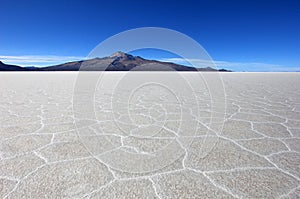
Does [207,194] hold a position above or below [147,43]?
below

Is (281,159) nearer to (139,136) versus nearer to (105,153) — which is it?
(139,136)

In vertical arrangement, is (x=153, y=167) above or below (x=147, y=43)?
below

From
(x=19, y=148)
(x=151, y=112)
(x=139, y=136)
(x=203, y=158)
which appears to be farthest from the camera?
(x=151, y=112)

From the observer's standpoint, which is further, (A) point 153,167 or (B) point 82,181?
(A) point 153,167

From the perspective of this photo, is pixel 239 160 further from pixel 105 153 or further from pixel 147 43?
pixel 147 43

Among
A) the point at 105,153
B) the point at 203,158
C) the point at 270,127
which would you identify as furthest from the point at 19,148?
the point at 270,127

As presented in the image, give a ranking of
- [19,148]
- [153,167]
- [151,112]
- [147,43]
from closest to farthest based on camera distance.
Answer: [153,167], [19,148], [147,43], [151,112]

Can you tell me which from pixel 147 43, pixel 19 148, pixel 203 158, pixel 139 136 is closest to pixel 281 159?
pixel 203 158

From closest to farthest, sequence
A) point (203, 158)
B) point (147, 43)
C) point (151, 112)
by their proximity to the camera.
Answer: point (203, 158) < point (147, 43) < point (151, 112)

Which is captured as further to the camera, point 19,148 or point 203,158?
point 19,148
